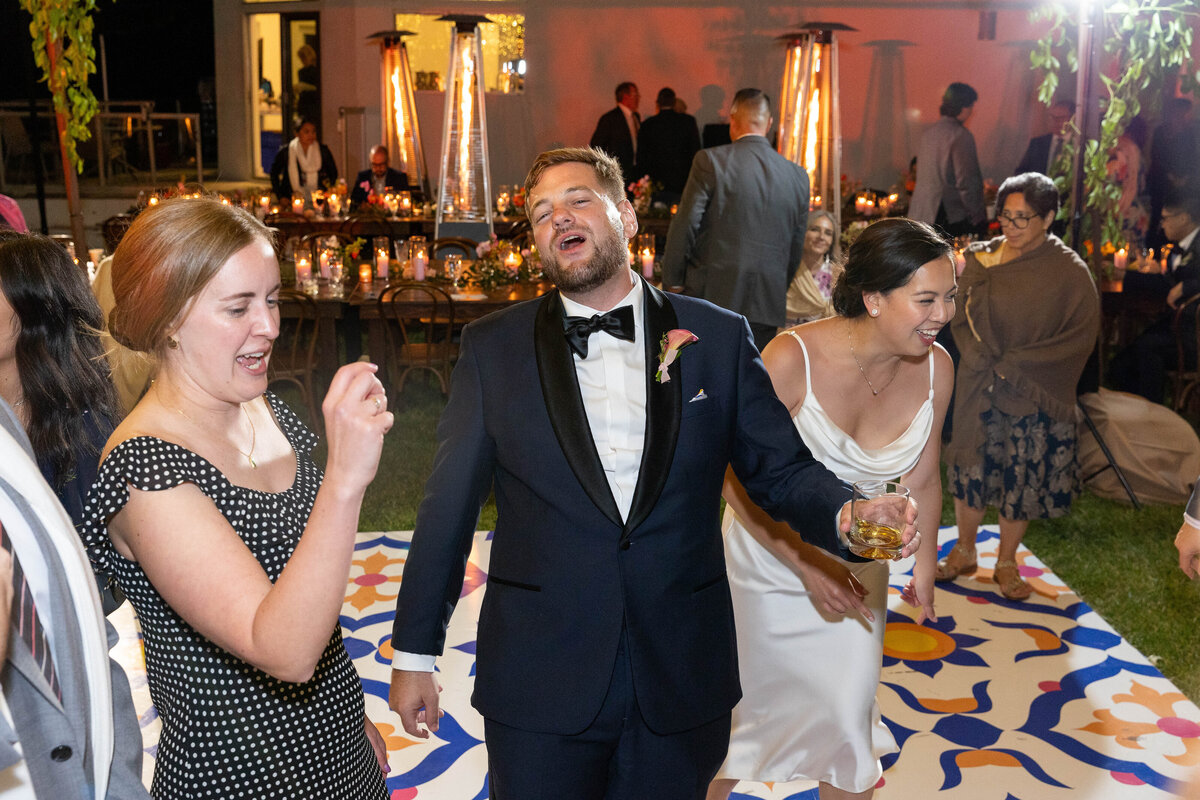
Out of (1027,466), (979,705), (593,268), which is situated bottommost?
(979,705)

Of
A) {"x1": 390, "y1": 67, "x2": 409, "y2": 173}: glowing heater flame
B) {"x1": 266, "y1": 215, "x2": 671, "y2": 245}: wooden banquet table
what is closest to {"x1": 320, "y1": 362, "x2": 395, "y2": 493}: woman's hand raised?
{"x1": 266, "y1": 215, "x2": 671, "y2": 245}: wooden banquet table

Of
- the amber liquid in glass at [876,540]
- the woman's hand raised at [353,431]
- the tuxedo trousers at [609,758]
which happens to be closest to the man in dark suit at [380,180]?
the tuxedo trousers at [609,758]

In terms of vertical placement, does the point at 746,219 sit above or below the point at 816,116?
below

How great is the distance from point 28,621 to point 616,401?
44.4 inches

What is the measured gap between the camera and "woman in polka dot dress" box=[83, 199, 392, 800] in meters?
1.47

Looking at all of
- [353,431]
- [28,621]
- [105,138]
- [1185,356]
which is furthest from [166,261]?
[105,138]

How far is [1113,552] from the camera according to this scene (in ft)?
16.4

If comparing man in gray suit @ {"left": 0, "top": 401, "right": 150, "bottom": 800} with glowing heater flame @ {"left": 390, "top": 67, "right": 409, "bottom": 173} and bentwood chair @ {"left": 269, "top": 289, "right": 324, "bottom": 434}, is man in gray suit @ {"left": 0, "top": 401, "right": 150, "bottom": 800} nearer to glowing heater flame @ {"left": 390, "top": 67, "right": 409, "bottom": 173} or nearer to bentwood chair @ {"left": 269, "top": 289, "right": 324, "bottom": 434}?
bentwood chair @ {"left": 269, "top": 289, "right": 324, "bottom": 434}

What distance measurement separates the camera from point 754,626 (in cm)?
268

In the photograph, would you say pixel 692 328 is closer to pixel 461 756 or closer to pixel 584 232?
pixel 584 232

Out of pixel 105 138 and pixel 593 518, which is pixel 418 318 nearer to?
pixel 593 518

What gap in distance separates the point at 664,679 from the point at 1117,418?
449 centimetres

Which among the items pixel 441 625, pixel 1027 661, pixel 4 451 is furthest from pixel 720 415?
pixel 1027 661

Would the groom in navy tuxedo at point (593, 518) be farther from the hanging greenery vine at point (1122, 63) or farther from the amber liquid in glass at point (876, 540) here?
the hanging greenery vine at point (1122, 63)
